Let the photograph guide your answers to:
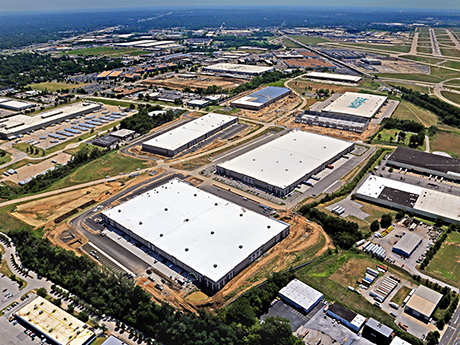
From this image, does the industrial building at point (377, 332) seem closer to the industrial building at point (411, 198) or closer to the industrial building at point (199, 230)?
the industrial building at point (199, 230)

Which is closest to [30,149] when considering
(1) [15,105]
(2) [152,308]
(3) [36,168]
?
(3) [36,168]

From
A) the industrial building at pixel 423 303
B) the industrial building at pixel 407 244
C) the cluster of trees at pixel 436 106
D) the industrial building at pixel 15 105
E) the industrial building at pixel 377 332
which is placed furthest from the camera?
the industrial building at pixel 15 105

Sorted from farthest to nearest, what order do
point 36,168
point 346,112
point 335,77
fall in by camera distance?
point 335,77
point 346,112
point 36,168

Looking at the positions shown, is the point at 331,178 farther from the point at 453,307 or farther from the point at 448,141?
the point at 448,141

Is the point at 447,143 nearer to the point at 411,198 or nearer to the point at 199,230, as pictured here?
the point at 411,198

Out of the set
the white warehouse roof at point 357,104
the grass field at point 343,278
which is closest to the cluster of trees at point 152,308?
the grass field at point 343,278

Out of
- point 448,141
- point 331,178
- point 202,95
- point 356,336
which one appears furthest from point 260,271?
point 202,95

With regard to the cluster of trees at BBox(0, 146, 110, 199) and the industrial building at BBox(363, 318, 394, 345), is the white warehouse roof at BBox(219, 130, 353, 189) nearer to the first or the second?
the industrial building at BBox(363, 318, 394, 345)
